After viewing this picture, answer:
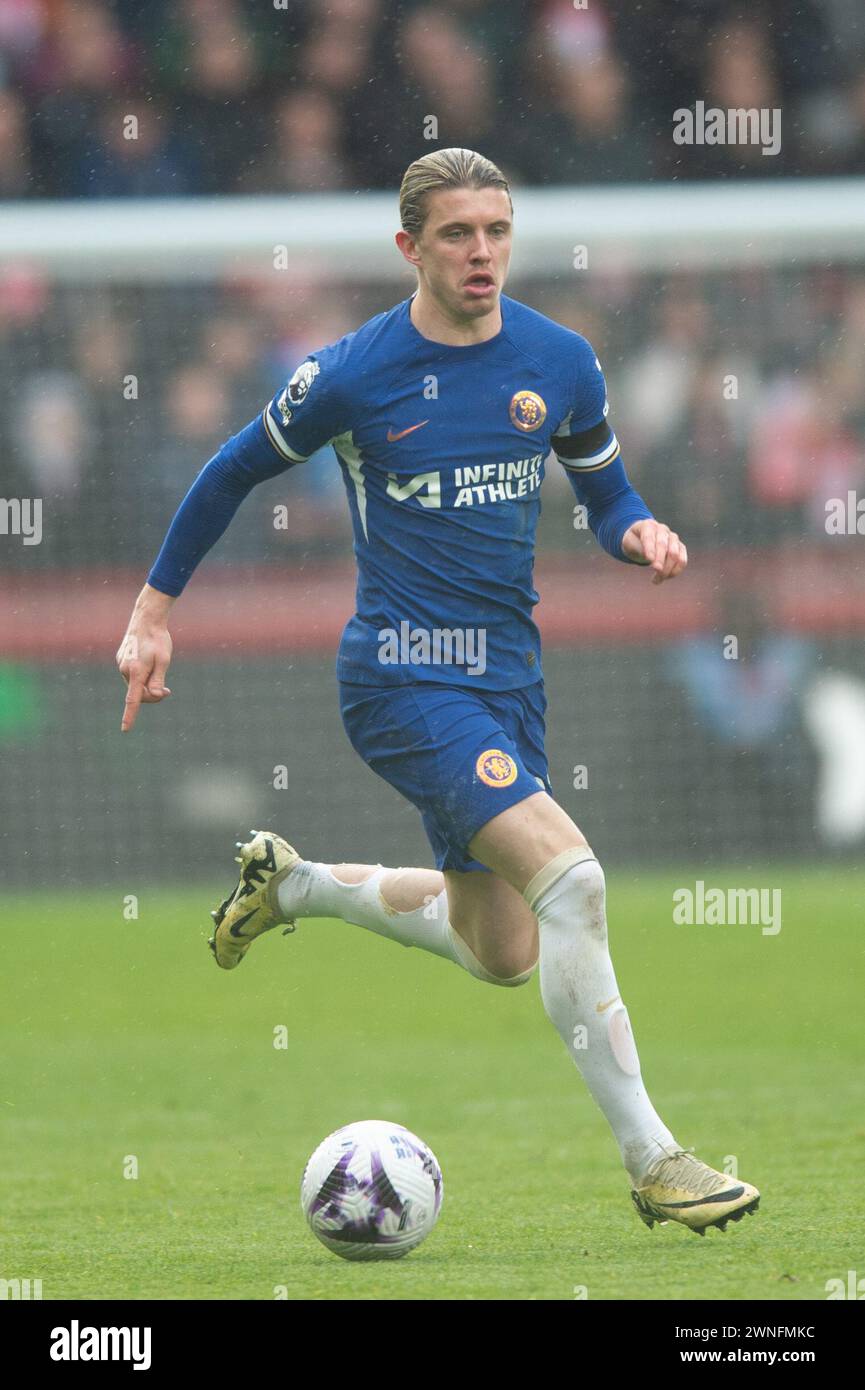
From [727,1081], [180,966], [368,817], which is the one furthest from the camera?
[368,817]

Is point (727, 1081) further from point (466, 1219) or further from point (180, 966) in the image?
point (180, 966)

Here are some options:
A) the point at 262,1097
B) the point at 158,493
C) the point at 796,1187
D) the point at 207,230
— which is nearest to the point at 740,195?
the point at 207,230

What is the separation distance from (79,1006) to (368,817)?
2396 millimetres

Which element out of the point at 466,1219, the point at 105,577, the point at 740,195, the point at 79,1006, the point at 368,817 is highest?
the point at 740,195

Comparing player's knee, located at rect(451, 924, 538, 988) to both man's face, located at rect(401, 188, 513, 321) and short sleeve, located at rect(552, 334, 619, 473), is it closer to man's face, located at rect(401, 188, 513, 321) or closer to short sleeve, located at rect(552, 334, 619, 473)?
short sleeve, located at rect(552, 334, 619, 473)

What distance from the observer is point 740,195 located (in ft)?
33.6

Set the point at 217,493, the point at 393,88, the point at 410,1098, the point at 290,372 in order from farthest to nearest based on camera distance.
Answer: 1. the point at 393,88
2. the point at 290,372
3. the point at 410,1098
4. the point at 217,493

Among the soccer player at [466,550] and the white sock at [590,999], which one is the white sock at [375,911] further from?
the white sock at [590,999]

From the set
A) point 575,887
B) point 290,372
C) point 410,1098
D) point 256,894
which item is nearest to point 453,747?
A: point 575,887

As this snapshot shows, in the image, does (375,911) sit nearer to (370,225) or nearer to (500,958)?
(500,958)

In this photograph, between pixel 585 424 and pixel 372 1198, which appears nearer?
pixel 372 1198

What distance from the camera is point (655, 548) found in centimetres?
549

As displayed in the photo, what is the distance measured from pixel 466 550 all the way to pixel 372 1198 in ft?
5.35

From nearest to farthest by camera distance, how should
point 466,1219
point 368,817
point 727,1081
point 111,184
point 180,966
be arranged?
point 466,1219, point 727,1081, point 180,966, point 368,817, point 111,184
